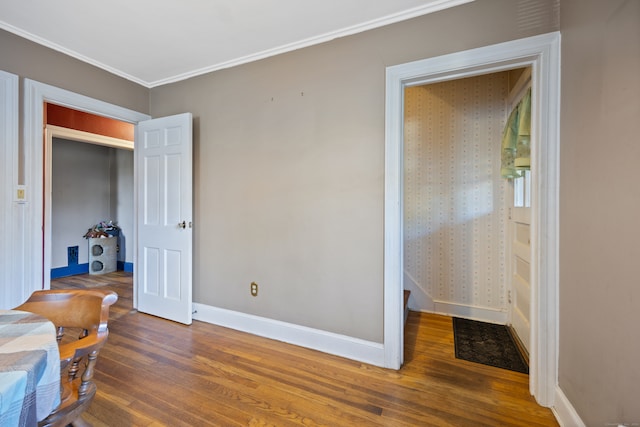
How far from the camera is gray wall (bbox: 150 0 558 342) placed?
1983 millimetres

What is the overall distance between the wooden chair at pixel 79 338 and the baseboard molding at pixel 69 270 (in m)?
4.34

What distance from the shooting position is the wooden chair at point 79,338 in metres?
0.91

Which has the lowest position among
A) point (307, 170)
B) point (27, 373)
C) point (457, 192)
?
point (27, 373)

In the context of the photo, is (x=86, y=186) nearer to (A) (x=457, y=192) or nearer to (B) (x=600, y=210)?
(A) (x=457, y=192)

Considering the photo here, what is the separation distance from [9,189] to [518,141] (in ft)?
12.7

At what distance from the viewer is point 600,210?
1188 millimetres

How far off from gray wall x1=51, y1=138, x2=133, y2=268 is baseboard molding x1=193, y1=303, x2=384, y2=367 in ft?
10.5

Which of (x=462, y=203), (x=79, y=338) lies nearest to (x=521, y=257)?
(x=462, y=203)

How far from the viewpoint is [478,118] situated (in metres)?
2.74

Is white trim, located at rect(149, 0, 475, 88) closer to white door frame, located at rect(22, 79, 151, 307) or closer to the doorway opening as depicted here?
white door frame, located at rect(22, 79, 151, 307)

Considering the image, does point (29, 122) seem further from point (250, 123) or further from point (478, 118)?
point (478, 118)

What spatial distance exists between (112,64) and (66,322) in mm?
2532

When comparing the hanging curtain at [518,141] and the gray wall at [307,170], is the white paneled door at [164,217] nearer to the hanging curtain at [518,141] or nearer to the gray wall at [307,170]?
the gray wall at [307,170]

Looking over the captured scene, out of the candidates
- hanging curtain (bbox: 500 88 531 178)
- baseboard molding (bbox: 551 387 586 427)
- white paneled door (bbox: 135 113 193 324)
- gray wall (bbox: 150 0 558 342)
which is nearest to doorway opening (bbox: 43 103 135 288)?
white paneled door (bbox: 135 113 193 324)
